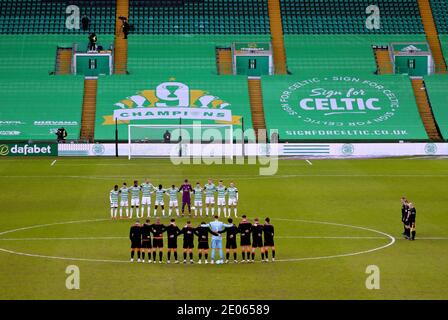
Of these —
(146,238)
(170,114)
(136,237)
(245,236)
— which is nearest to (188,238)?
(146,238)

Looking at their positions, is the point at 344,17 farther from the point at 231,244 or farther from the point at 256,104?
the point at 231,244

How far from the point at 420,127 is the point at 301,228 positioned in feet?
137

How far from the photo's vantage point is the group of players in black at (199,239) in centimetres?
2895

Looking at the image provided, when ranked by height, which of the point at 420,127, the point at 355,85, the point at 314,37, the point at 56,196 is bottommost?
the point at 56,196

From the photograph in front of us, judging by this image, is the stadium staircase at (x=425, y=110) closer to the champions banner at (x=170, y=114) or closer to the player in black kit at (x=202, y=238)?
the champions banner at (x=170, y=114)

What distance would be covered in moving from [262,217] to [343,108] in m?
39.9

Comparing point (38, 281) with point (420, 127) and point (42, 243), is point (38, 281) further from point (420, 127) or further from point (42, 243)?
point (420, 127)

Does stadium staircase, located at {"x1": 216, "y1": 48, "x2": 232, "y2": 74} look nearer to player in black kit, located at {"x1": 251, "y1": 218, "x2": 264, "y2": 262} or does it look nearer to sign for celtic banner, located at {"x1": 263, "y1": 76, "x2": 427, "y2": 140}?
sign for celtic banner, located at {"x1": 263, "y1": 76, "x2": 427, "y2": 140}

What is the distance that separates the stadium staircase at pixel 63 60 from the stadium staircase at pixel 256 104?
59.3 ft

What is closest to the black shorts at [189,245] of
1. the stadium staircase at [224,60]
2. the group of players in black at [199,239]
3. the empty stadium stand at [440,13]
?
the group of players in black at [199,239]

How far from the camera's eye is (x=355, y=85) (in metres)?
81.4

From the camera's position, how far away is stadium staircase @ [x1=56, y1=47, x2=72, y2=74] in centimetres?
8297

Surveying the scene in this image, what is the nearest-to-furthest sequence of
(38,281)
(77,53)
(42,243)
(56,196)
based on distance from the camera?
(38,281) → (42,243) → (56,196) → (77,53)

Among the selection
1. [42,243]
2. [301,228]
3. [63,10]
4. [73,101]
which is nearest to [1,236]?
[42,243]
